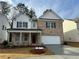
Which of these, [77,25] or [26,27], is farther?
[77,25]

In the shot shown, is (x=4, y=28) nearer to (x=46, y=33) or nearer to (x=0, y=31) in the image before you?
(x=0, y=31)

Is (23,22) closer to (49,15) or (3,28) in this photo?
(3,28)

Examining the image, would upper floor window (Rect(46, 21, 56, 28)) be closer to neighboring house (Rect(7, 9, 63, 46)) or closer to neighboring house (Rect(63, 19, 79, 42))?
neighboring house (Rect(7, 9, 63, 46))

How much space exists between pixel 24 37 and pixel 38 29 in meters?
3.96

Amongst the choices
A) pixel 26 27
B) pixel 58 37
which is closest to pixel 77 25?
pixel 58 37

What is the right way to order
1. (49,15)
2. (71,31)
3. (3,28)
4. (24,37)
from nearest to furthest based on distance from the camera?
(24,37) → (49,15) → (3,28) → (71,31)

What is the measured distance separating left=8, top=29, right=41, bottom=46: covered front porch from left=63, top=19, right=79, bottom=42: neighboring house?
11.3m

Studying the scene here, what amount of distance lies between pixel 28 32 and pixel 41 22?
14.5ft

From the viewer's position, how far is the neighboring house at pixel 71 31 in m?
39.5

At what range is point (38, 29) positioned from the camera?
32125 mm

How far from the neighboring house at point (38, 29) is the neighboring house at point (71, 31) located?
6.29 m

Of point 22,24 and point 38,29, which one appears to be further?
point 22,24

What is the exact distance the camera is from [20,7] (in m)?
55.8

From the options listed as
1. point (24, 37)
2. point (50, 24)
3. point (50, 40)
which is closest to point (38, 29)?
point (24, 37)
